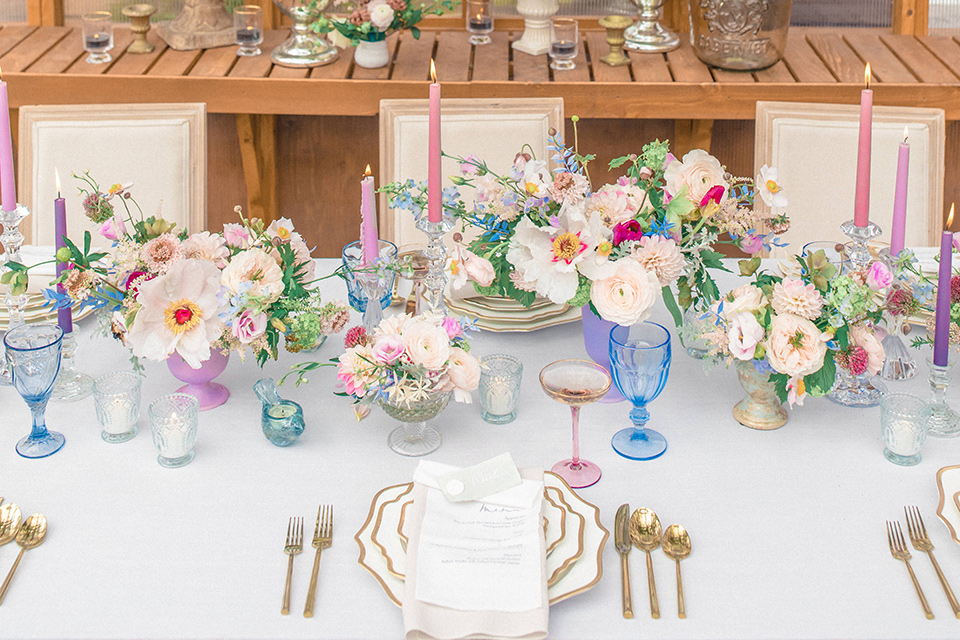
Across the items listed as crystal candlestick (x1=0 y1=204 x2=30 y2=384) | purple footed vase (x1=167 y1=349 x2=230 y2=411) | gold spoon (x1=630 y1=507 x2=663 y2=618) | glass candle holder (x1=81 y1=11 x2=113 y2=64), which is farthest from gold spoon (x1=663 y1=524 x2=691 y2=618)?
glass candle holder (x1=81 y1=11 x2=113 y2=64)

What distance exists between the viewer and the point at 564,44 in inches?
99.9

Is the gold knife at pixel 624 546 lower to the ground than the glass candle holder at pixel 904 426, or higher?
lower

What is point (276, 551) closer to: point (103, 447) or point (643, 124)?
point (103, 447)

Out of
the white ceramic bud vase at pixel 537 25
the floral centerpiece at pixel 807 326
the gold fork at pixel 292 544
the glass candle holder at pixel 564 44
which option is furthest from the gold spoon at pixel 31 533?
the white ceramic bud vase at pixel 537 25

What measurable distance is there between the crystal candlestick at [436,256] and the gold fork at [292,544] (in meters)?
0.29

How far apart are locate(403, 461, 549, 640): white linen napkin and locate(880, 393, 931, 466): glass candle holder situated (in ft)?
1.34

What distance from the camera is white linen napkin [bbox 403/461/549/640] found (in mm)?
936

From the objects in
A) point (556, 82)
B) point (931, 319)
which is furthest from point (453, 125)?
point (931, 319)

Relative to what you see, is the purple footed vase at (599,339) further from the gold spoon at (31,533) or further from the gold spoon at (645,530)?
the gold spoon at (31,533)

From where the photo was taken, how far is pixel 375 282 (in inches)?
52.2

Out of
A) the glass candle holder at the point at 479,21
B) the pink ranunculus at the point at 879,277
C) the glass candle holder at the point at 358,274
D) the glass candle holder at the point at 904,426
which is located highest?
the glass candle holder at the point at 479,21

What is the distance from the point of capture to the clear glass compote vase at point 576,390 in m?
1.14

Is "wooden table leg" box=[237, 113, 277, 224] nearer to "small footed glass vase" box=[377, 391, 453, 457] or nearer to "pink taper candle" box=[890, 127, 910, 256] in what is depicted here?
"small footed glass vase" box=[377, 391, 453, 457]

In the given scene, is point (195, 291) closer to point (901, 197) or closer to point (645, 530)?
point (645, 530)
